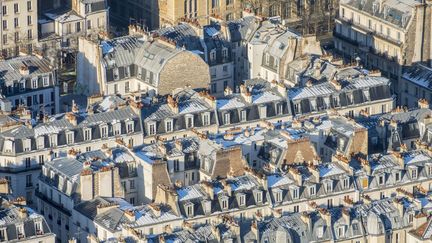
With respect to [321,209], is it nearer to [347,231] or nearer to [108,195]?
[347,231]

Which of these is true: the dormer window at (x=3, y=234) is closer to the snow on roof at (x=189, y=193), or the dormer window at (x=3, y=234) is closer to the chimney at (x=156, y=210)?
the chimney at (x=156, y=210)

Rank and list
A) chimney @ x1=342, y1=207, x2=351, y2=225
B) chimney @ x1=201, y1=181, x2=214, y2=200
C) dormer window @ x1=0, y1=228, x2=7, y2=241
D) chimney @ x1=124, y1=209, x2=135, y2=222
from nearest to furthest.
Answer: dormer window @ x1=0, y1=228, x2=7, y2=241 → chimney @ x1=124, y1=209, x2=135, y2=222 → chimney @ x1=342, y1=207, x2=351, y2=225 → chimney @ x1=201, y1=181, x2=214, y2=200

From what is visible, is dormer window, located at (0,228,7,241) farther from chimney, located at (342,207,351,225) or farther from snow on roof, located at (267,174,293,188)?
chimney, located at (342,207,351,225)

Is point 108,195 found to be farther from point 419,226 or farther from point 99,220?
point 419,226

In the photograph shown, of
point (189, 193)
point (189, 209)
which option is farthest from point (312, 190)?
point (189, 209)

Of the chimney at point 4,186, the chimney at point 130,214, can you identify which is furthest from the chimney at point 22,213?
the chimney at point 130,214

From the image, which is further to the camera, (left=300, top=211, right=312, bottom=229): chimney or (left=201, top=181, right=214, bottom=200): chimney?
(left=201, top=181, right=214, bottom=200): chimney

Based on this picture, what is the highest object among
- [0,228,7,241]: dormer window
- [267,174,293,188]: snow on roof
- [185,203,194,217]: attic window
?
[267,174,293,188]: snow on roof

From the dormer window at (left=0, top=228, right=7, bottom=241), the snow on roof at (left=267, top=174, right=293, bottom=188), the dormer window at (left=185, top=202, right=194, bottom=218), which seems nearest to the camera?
the dormer window at (left=0, top=228, right=7, bottom=241)

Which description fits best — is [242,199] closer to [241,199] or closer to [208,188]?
[241,199]

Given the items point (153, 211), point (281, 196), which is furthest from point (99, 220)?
point (281, 196)

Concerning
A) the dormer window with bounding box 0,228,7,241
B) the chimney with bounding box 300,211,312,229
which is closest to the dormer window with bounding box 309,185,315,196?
the chimney with bounding box 300,211,312,229
